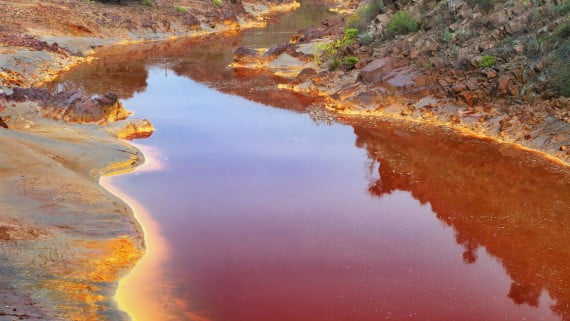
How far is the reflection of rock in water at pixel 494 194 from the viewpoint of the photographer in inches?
576

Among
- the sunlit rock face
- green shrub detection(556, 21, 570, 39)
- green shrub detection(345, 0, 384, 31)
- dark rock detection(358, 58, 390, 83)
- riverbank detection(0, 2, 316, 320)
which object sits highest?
green shrub detection(345, 0, 384, 31)

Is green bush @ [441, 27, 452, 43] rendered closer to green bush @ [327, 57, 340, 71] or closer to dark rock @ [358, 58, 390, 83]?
dark rock @ [358, 58, 390, 83]

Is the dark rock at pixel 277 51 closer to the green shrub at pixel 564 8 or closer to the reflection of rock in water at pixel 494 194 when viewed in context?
the reflection of rock in water at pixel 494 194

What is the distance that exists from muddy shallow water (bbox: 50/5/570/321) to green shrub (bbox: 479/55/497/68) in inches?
186

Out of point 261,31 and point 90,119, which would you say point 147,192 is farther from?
point 261,31

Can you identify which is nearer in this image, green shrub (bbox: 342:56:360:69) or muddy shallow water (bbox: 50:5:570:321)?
muddy shallow water (bbox: 50:5:570:321)

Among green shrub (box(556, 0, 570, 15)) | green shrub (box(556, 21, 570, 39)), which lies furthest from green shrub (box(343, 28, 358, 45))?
green shrub (box(556, 21, 570, 39))

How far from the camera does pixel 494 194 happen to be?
19.4 m

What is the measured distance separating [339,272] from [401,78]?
743 inches

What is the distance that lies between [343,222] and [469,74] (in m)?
15.2

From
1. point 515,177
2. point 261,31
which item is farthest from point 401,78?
point 261,31

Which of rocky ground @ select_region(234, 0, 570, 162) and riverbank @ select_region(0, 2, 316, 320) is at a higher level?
rocky ground @ select_region(234, 0, 570, 162)

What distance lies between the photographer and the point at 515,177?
68.1 feet

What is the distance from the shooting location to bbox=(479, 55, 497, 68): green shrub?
2862 cm
